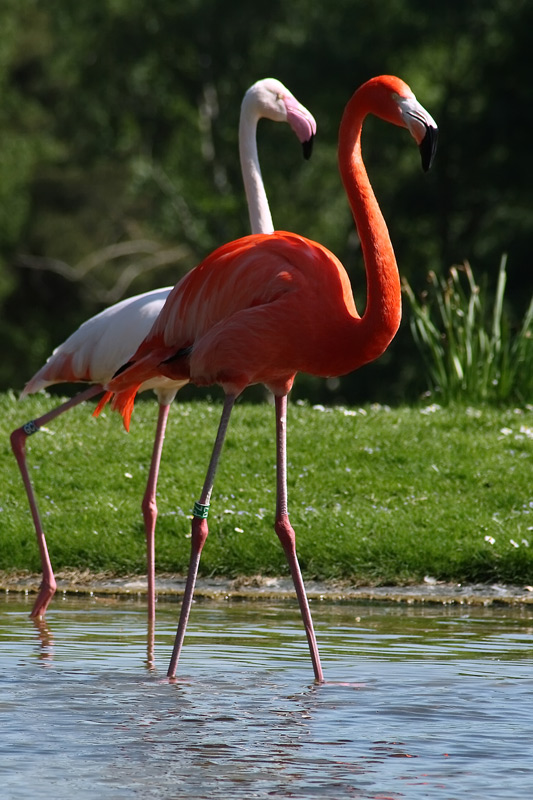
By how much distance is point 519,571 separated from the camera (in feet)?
23.7

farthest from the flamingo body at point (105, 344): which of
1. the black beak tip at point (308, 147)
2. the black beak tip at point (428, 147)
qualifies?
the black beak tip at point (428, 147)

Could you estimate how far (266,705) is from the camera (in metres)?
4.65

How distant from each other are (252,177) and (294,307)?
4.81 feet

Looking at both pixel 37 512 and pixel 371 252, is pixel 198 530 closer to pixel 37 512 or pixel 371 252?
pixel 371 252

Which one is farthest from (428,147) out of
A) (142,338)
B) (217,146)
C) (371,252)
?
(217,146)

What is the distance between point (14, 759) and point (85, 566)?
3.58m

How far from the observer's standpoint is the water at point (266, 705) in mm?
3729

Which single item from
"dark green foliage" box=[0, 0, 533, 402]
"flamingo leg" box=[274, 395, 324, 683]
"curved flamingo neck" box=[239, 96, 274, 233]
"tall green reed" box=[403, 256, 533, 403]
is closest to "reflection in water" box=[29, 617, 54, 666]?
"flamingo leg" box=[274, 395, 324, 683]

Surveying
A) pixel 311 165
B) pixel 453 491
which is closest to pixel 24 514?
pixel 453 491

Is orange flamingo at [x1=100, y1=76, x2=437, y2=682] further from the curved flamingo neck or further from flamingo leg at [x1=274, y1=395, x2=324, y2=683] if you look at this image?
the curved flamingo neck

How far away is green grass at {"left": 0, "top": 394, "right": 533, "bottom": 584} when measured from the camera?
7340mm

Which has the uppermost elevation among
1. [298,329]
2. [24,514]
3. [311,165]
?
[311,165]

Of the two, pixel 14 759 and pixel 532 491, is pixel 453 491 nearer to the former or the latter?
pixel 532 491

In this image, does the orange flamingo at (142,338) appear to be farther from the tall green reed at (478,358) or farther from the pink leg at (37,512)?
the tall green reed at (478,358)
